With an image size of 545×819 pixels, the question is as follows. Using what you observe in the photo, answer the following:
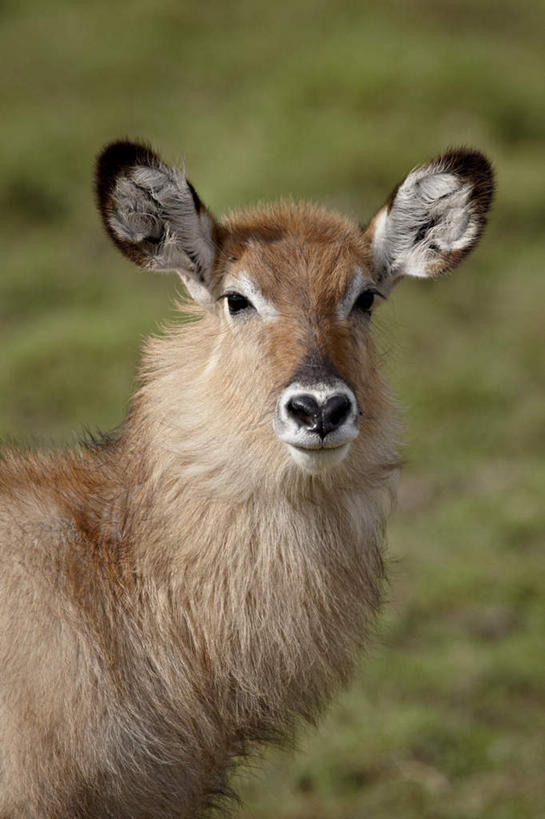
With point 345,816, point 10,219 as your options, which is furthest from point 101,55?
point 345,816

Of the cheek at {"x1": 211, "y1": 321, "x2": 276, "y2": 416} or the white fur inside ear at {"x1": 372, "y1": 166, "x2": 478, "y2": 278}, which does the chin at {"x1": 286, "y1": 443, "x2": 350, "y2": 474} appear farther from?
the white fur inside ear at {"x1": 372, "y1": 166, "x2": 478, "y2": 278}

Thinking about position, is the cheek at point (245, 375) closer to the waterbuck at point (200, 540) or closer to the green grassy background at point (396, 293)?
the waterbuck at point (200, 540)

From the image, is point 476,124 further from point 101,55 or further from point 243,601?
point 243,601

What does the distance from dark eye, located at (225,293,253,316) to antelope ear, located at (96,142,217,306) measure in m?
0.17

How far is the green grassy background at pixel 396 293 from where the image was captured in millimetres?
7219

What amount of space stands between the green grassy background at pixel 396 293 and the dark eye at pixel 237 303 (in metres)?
0.89

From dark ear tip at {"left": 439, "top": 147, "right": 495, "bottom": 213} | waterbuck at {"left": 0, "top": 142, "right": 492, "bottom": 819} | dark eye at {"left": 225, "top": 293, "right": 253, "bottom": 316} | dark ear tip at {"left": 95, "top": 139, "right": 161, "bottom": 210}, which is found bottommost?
waterbuck at {"left": 0, "top": 142, "right": 492, "bottom": 819}

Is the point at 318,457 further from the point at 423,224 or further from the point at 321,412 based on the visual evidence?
the point at 423,224

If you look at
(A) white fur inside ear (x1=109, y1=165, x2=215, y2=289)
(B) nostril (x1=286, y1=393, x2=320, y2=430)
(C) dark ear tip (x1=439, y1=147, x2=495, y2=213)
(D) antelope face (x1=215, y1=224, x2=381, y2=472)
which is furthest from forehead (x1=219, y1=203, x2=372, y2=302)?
(B) nostril (x1=286, y1=393, x2=320, y2=430)

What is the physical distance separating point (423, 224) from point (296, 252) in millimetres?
765

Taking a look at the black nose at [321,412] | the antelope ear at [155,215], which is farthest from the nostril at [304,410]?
the antelope ear at [155,215]

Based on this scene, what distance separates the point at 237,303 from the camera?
5.25 metres

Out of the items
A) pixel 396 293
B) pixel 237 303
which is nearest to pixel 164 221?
pixel 237 303

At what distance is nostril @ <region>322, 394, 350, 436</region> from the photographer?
4.58 metres
